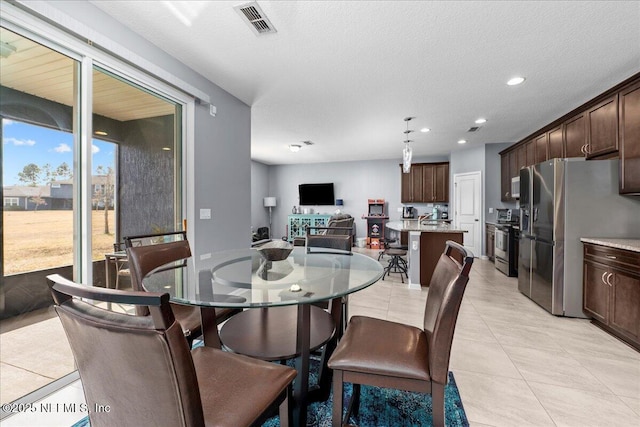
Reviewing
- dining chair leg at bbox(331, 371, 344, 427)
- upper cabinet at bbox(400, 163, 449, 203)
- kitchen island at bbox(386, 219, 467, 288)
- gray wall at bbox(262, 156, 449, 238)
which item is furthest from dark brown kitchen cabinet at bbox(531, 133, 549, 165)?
dining chair leg at bbox(331, 371, 344, 427)

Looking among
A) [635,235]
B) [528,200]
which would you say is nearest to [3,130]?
[528,200]

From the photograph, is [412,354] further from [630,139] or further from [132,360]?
[630,139]

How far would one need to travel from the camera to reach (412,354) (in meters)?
1.18

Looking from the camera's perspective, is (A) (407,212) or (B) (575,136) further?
(A) (407,212)

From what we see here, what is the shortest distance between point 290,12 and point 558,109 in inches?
161

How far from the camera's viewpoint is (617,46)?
2.32m

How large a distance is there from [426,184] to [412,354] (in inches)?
268

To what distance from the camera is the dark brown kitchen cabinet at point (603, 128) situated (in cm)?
290

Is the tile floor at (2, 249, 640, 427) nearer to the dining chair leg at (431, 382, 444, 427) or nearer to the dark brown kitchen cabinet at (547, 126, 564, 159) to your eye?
the dining chair leg at (431, 382, 444, 427)

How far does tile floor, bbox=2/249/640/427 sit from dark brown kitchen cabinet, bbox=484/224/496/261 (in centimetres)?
247

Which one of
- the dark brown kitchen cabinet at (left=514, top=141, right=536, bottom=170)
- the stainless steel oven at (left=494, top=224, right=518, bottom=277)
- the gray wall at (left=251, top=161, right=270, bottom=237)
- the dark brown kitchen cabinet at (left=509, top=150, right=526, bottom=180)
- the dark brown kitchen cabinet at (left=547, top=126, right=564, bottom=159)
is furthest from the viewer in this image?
the gray wall at (left=251, top=161, right=270, bottom=237)

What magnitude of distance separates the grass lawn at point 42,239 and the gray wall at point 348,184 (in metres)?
6.05

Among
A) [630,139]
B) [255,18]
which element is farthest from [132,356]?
[630,139]

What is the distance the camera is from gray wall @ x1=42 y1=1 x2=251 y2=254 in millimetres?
2592
